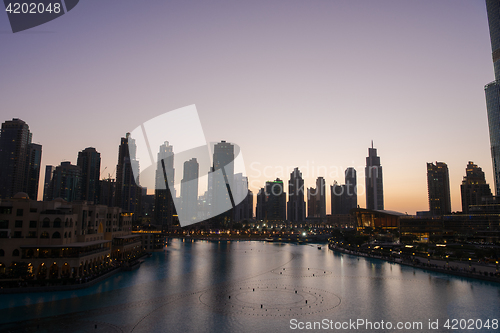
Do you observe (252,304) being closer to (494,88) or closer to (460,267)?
(460,267)

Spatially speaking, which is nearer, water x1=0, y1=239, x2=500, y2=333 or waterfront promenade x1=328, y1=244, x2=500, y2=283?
water x1=0, y1=239, x2=500, y2=333

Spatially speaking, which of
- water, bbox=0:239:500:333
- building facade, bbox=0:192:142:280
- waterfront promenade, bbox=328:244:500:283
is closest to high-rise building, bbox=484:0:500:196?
waterfront promenade, bbox=328:244:500:283

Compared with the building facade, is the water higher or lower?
lower

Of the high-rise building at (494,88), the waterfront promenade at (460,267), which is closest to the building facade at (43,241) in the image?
the waterfront promenade at (460,267)

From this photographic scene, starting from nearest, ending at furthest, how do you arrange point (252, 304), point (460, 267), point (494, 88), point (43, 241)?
point (252, 304)
point (43, 241)
point (460, 267)
point (494, 88)

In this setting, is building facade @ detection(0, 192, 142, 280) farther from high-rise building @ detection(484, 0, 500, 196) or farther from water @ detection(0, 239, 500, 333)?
high-rise building @ detection(484, 0, 500, 196)

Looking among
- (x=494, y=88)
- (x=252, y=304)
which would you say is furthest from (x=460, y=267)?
(x=494, y=88)

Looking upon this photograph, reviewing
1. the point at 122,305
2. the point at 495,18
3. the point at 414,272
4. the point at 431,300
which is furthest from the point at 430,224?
the point at 122,305

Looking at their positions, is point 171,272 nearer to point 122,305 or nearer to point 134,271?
point 134,271
